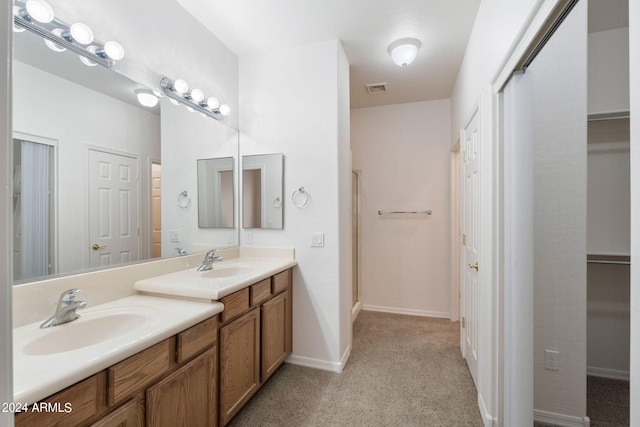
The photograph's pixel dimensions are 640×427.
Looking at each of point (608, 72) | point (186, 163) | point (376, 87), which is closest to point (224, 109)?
point (186, 163)

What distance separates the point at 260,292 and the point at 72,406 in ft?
3.75

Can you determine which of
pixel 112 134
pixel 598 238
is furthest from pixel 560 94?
pixel 112 134

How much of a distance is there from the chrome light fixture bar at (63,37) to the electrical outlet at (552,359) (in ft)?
9.40

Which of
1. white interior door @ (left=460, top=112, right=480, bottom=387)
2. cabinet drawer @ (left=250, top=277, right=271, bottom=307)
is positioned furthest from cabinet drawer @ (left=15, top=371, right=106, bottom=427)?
white interior door @ (left=460, top=112, right=480, bottom=387)

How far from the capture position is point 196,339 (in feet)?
4.50

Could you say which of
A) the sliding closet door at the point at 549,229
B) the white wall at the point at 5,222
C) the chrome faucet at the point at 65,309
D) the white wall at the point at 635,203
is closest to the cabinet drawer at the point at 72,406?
the chrome faucet at the point at 65,309

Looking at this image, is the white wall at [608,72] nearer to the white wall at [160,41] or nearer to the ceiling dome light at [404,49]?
the ceiling dome light at [404,49]

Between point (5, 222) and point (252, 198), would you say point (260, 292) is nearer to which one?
point (252, 198)

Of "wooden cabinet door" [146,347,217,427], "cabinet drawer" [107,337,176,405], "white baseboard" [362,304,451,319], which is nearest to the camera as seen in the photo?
"cabinet drawer" [107,337,176,405]

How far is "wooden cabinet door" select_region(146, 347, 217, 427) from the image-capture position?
1171 mm

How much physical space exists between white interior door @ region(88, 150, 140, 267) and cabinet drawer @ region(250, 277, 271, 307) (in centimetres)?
71

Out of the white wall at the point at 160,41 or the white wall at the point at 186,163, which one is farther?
the white wall at the point at 186,163

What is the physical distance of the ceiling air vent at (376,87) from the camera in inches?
123

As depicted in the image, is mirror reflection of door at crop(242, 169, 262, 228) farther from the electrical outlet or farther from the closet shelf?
the closet shelf
